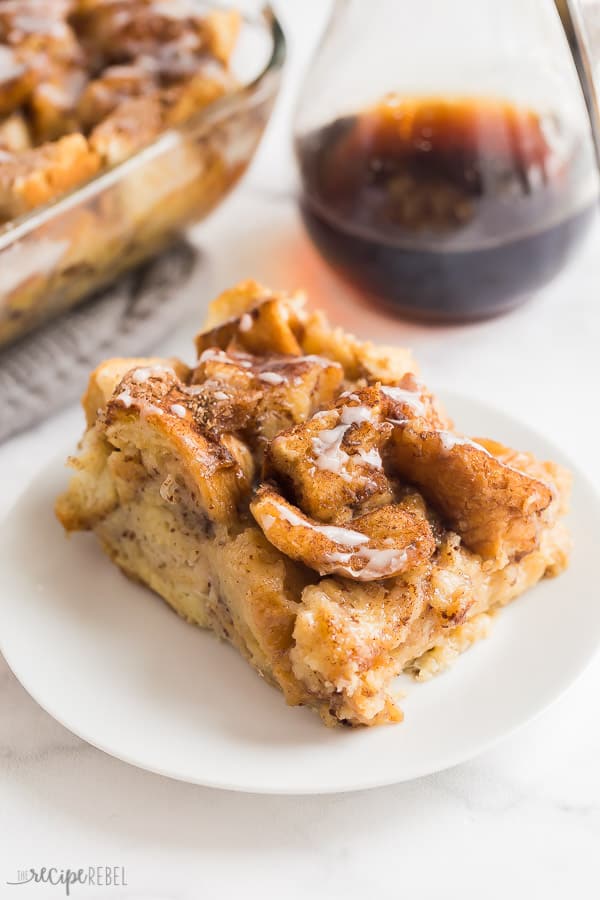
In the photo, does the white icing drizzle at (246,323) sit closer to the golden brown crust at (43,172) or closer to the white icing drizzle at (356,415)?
the white icing drizzle at (356,415)

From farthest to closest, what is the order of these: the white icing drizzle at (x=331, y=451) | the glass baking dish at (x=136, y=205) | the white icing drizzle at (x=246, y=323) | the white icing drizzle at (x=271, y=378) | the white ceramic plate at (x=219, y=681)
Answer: the glass baking dish at (x=136, y=205)
the white icing drizzle at (x=246, y=323)
the white icing drizzle at (x=271, y=378)
the white icing drizzle at (x=331, y=451)
the white ceramic plate at (x=219, y=681)

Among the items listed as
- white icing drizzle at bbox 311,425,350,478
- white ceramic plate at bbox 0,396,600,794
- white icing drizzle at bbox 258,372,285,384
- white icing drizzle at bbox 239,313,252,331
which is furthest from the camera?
white icing drizzle at bbox 239,313,252,331

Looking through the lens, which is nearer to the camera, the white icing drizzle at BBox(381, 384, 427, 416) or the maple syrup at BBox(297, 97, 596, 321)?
the white icing drizzle at BBox(381, 384, 427, 416)

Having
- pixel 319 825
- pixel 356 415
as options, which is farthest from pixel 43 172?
pixel 319 825

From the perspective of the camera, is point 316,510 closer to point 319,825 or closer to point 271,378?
point 271,378

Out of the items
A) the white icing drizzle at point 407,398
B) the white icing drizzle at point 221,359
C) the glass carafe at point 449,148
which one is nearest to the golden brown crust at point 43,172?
the glass carafe at point 449,148

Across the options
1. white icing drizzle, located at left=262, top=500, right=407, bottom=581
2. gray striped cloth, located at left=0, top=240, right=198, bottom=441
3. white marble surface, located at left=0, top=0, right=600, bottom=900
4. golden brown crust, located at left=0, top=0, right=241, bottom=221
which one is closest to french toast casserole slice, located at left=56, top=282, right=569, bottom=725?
white icing drizzle, located at left=262, top=500, right=407, bottom=581

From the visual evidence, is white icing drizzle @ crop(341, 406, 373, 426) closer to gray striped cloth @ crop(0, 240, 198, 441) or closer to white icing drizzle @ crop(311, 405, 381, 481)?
white icing drizzle @ crop(311, 405, 381, 481)

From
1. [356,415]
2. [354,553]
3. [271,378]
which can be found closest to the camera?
[354,553]
